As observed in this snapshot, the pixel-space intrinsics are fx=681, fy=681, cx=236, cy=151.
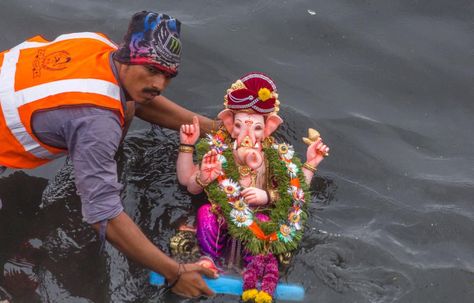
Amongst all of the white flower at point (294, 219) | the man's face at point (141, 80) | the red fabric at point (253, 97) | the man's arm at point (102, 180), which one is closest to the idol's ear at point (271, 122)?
the red fabric at point (253, 97)

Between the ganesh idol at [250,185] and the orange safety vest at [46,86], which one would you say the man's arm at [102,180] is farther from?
the ganesh idol at [250,185]

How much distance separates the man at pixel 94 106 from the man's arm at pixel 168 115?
110 cm

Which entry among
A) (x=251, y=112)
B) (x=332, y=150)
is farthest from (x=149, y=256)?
(x=332, y=150)

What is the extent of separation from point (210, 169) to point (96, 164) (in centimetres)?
121

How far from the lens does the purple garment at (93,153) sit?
4.60 meters

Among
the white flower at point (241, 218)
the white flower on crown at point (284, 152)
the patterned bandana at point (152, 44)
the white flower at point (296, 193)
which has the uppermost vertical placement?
the patterned bandana at point (152, 44)

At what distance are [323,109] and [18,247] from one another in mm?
3524

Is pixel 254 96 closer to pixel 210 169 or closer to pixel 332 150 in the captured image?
pixel 210 169

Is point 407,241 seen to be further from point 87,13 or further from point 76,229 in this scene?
point 87,13

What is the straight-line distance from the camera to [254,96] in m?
5.67

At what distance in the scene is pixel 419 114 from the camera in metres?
7.51

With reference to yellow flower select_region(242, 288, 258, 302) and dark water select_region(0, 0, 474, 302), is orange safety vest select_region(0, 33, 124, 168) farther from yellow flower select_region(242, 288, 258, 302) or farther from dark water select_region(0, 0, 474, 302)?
yellow flower select_region(242, 288, 258, 302)

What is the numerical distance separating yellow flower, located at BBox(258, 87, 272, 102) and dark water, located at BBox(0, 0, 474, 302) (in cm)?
121

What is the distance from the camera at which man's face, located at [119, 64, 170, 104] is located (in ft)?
15.9
